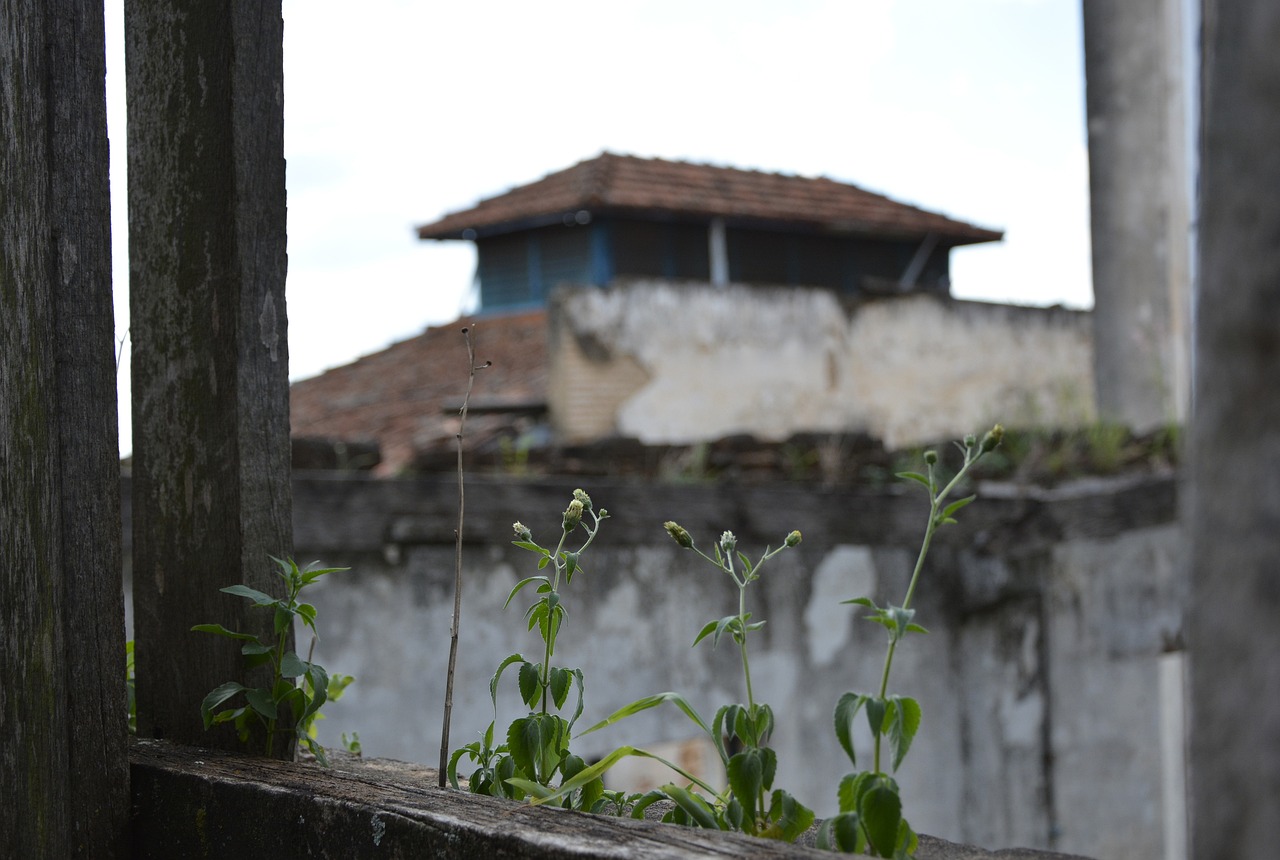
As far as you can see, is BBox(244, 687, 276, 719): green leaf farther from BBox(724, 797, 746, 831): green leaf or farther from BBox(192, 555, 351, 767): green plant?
BBox(724, 797, 746, 831): green leaf

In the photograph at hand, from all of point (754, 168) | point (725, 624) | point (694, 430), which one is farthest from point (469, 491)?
point (754, 168)

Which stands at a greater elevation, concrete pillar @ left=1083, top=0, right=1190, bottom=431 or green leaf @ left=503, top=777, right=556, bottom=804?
concrete pillar @ left=1083, top=0, right=1190, bottom=431

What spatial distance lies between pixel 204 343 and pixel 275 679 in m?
0.39

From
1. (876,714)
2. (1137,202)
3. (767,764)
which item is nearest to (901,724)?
(876,714)

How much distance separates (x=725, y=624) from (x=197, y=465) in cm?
70

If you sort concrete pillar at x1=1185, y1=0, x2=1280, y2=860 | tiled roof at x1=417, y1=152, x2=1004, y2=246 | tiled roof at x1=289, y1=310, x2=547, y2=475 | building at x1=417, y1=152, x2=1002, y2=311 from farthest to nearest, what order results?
1. building at x1=417, y1=152, x2=1002, y2=311
2. tiled roof at x1=417, y1=152, x2=1004, y2=246
3. tiled roof at x1=289, y1=310, x2=547, y2=475
4. concrete pillar at x1=1185, y1=0, x2=1280, y2=860

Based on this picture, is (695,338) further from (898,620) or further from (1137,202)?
(898,620)

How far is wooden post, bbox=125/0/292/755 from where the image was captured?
145 cm

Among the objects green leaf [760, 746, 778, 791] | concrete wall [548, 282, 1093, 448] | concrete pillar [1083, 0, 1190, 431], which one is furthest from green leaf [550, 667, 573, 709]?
concrete pillar [1083, 0, 1190, 431]

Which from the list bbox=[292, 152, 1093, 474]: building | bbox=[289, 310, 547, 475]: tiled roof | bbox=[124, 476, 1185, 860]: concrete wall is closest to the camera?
bbox=[124, 476, 1185, 860]: concrete wall

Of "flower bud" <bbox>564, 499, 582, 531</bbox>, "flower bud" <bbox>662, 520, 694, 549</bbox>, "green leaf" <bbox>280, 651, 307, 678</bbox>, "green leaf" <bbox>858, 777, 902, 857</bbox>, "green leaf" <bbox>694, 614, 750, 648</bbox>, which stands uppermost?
"flower bud" <bbox>564, 499, 582, 531</bbox>

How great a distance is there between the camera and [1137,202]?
11352 mm

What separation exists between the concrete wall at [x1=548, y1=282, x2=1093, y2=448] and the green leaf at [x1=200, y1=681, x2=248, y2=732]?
7.50 m

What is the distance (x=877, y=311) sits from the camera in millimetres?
11219
